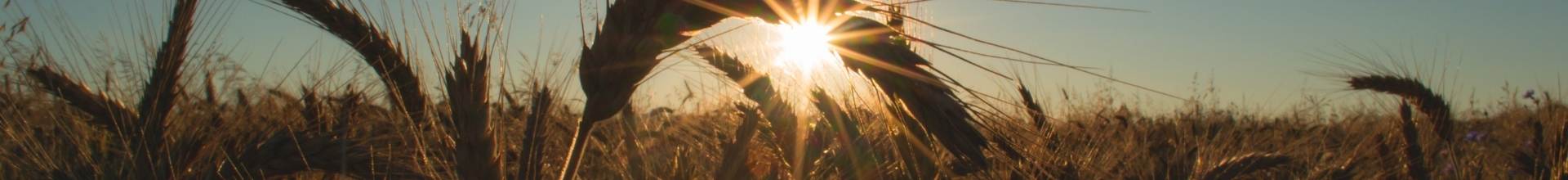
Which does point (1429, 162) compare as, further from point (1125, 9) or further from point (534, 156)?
point (534, 156)

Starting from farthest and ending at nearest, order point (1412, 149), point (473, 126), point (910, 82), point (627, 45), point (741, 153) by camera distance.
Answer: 1. point (1412, 149)
2. point (741, 153)
3. point (473, 126)
4. point (627, 45)
5. point (910, 82)

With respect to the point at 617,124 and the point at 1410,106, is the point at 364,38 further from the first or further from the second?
the point at 1410,106

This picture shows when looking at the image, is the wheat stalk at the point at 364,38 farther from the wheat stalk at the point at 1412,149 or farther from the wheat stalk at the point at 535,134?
the wheat stalk at the point at 1412,149

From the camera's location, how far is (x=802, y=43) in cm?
127

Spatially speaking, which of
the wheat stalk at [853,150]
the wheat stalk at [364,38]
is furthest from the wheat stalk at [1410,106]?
the wheat stalk at [364,38]

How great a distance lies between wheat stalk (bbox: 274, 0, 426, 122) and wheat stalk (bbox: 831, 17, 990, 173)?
122 cm

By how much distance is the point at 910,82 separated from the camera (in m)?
1.10

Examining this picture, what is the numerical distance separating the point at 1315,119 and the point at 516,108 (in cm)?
461

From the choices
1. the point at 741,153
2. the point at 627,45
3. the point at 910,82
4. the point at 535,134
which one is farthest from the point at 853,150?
the point at 910,82

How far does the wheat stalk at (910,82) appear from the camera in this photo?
42.5 inches

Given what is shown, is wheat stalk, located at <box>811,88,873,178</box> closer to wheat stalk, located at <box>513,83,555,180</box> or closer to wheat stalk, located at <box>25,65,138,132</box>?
wheat stalk, located at <box>513,83,555,180</box>

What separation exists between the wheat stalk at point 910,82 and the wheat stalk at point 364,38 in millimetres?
1223

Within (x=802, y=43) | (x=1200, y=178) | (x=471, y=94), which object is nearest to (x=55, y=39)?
(x=471, y=94)

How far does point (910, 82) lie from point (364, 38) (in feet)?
4.52
